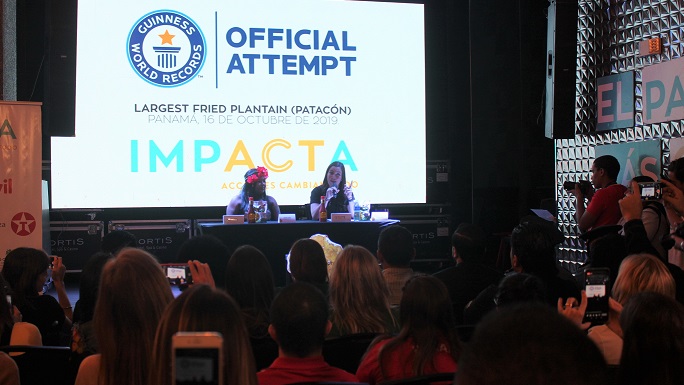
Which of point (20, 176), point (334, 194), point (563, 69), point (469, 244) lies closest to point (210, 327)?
point (469, 244)

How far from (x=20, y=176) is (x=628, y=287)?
A: 4696 mm

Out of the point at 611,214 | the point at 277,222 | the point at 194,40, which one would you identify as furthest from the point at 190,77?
the point at 611,214

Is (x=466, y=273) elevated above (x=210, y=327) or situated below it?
below

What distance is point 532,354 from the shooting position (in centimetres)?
68

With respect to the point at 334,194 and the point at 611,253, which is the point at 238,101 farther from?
the point at 611,253

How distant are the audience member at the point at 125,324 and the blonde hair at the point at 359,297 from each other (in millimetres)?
1196

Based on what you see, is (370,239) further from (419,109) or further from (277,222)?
(419,109)

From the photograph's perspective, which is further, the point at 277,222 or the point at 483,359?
the point at 277,222

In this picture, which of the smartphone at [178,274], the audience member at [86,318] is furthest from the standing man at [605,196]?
the smartphone at [178,274]

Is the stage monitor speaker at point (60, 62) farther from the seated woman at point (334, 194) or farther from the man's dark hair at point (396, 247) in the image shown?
the man's dark hair at point (396, 247)

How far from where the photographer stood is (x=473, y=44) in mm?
9539

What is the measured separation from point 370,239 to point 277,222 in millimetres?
878

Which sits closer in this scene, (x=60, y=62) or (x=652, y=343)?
(x=652, y=343)

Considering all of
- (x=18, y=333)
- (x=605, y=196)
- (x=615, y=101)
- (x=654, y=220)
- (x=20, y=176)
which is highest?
(x=615, y=101)
